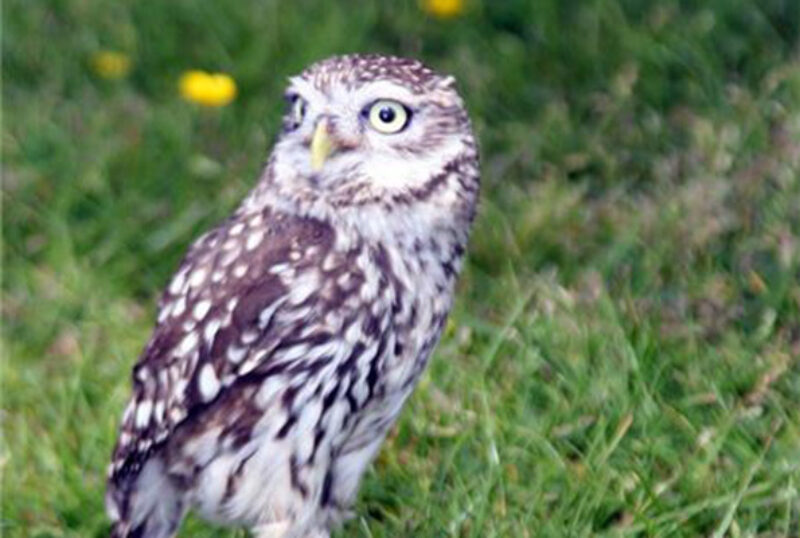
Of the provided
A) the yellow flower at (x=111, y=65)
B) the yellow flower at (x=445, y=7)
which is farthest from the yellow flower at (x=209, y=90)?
the yellow flower at (x=445, y=7)

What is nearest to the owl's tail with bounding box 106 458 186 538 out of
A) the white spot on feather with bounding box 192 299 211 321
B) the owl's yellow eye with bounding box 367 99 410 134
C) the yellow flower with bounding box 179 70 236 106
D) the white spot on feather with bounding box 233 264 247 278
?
the white spot on feather with bounding box 192 299 211 321

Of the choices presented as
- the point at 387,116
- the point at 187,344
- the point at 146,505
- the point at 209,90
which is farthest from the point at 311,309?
the point at 209,90

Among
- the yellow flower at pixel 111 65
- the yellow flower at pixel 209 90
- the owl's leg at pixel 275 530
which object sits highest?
the yellow flower at pixel 111 65

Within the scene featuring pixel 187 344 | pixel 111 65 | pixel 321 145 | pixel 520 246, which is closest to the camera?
pixel 321 145

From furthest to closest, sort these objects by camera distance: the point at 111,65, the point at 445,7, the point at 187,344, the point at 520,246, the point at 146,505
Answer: the point at 445,7 < the point at 111,65 < the point at 520,246 < the point at 146,505 < the point at 187,344

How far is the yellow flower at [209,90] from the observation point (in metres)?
5.87

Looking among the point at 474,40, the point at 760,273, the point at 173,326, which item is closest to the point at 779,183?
the point at 760,273

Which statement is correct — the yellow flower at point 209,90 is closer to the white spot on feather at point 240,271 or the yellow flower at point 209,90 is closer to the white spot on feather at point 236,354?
the white spot on feather at point 240,271

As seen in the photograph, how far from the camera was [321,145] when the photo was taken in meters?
4.13

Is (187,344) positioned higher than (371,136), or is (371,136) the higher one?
(371,136)

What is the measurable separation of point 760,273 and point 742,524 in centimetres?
80

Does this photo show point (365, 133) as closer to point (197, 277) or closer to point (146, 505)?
point (197, 277)

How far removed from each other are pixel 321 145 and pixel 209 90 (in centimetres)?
180

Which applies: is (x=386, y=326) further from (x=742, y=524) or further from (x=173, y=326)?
(x=742, y=524)
